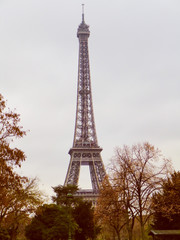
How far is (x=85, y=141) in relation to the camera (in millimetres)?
83938

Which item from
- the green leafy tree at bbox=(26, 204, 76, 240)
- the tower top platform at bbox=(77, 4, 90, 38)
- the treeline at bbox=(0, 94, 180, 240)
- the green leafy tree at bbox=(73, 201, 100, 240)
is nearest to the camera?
the treeline at bbox=(0, 94, 180, 240)

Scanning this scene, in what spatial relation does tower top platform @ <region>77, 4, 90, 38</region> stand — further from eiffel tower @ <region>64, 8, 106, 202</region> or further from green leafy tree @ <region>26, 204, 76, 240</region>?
green leafy tree @ <region>26, 204, 76, 240</region>

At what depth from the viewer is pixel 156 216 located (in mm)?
41781

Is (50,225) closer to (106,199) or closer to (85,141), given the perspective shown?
(106,199)

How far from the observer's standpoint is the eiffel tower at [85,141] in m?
76.1

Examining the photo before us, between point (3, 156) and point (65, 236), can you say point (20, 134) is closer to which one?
point (3, 156)

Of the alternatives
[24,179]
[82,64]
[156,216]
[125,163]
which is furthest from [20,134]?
[82,64]

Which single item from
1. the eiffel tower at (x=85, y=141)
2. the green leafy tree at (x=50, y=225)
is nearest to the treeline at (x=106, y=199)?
the green leafy tree at (x=50, y=225)

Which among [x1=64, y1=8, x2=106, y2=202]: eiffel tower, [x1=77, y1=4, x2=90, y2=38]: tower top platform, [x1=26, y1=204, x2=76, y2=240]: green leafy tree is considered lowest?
[x1=26, y1=204, x2=76, y2=240]: green leafy tree

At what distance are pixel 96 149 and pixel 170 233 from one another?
50.4 metres

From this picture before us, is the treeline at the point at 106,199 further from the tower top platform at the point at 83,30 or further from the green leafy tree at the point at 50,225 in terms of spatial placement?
the tower top platform at the point at 83,30

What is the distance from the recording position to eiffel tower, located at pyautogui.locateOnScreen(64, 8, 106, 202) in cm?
7606

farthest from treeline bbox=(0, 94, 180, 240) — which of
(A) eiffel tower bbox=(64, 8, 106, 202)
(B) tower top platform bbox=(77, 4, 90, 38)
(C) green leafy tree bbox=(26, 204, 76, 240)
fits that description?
(B) tower top platform bbox=(77, 4, 90, 38)

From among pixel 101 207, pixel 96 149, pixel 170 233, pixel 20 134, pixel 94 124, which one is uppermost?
pixel 94 124
